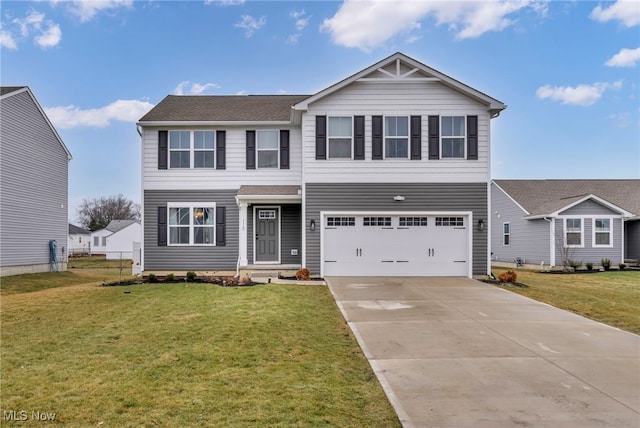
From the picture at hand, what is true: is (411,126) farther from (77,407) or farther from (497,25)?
(77,407)

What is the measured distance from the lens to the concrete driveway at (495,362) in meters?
4.62

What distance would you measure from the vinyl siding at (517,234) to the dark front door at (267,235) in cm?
1502

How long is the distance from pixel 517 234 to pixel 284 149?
16457mm

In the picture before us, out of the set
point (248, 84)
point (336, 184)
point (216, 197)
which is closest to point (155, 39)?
point (248, 84)

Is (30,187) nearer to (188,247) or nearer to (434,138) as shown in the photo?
(188,247)

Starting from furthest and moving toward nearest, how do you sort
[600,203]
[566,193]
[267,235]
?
[566,193], [600,203], [267,235]

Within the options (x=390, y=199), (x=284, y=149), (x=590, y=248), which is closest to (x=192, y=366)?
(x=390, y=199)

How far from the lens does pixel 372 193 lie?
1535cm

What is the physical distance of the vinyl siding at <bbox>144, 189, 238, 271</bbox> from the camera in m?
16.5

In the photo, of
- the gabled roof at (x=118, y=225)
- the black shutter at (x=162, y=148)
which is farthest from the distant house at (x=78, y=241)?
the black shutter at (x=162, y=148)

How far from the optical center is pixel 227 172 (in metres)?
16.8

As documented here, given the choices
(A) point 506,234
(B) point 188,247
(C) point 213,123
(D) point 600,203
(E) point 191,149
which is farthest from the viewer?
(A) point 506,234

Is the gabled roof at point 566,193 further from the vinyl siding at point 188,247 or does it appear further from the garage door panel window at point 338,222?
the vinyl siding at point 188,247

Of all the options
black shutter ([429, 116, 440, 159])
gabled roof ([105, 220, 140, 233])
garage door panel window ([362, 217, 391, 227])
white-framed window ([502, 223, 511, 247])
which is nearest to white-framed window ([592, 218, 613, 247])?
white-framed window ([502, 223, 511, 247])
